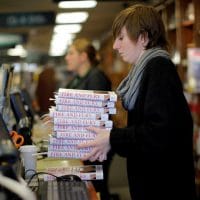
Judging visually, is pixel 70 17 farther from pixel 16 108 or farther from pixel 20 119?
pixel 20 119

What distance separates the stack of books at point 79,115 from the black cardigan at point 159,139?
120 mm

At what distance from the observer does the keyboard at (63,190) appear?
1.77 metres

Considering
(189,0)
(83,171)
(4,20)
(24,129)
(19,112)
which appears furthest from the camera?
(4,20)

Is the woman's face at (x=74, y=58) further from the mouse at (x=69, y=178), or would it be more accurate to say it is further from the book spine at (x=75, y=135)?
the book spine at (x=75, y=135)

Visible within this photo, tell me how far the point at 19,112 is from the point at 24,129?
0.37 m

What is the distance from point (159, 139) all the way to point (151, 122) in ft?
0.23

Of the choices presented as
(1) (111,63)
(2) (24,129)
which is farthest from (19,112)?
(1) (111,63)

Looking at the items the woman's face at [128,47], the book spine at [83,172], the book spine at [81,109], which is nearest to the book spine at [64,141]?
the book spine at [81,109]

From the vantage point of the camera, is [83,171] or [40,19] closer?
[83,171]

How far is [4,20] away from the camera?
7.21 metres

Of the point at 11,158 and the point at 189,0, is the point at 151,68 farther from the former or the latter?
the point at 189,0

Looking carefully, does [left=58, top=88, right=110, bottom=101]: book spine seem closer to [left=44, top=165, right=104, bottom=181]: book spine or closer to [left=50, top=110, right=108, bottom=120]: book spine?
[left=50, top=110, right=108, bottom=120]: book spine

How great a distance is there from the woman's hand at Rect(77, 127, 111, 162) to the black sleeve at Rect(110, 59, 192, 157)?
35mm

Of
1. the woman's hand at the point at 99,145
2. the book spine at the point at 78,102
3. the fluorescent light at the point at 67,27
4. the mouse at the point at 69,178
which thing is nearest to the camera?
the woman's hand at the point at 99,145
